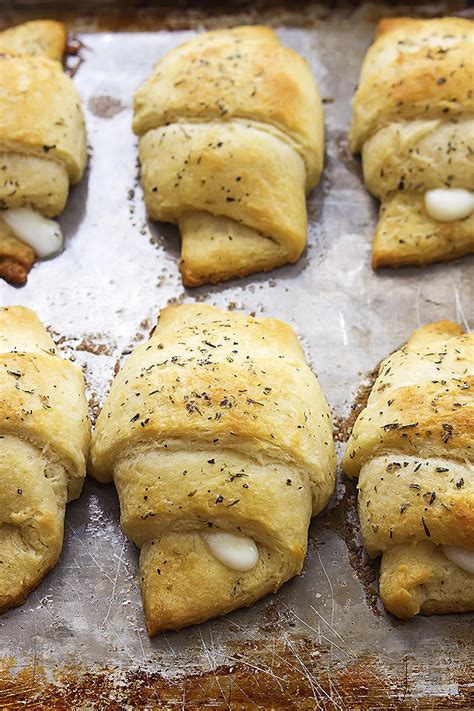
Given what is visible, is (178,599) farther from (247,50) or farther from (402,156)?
(247,50)

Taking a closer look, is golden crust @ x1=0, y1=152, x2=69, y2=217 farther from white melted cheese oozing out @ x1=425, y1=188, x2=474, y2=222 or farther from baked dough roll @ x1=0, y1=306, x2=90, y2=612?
white melted cheese oozing out @ x1=425, y1=188, x2=474, y2=222

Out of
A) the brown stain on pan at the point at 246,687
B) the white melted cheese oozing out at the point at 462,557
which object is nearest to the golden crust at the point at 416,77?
the white melted cheese oozing out at the point at 462,557

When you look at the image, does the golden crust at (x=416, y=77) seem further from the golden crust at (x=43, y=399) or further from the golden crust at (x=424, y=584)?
the golden crust at (x=424, y=584)

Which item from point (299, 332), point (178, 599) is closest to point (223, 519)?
point (178, 599)

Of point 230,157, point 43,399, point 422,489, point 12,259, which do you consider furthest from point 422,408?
point 12,259

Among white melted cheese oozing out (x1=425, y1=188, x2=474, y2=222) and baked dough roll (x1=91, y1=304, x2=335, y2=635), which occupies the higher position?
white melted cheese oozing out (x1=425, y1=188, x2=474, y2=222)

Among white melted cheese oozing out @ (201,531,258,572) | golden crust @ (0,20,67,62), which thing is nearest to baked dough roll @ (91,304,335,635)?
white melted cheese oozing out @ (201,531,258,572)
